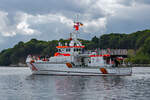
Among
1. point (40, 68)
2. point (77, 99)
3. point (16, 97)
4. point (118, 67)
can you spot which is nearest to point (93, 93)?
point (77, 99)

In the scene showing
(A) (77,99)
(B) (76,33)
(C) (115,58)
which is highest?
(B) (76,33)

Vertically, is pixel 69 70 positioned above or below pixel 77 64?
below

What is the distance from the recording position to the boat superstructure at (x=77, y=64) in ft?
245

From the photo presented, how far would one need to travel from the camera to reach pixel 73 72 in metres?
76.9

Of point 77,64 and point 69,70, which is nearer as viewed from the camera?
point 69,70

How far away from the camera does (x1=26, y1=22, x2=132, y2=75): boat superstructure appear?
74562 mm

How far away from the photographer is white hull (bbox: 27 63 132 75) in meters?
74.1

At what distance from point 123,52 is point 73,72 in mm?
11444

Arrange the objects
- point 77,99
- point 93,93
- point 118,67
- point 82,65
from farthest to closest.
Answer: point 82,65
point 118,67
point 93,93
point 77,99

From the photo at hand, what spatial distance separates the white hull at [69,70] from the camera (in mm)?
74125

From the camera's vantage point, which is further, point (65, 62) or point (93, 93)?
point (65, 62)

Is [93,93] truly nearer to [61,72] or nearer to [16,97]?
[16,97]

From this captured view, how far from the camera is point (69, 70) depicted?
253 ft

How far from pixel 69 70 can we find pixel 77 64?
3.51m
